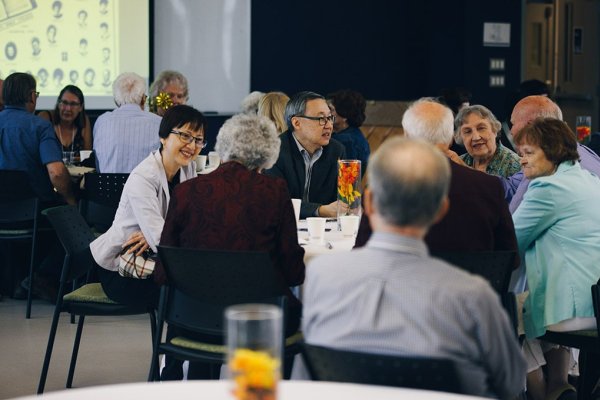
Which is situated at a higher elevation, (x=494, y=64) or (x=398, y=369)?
(x=494, y=64)

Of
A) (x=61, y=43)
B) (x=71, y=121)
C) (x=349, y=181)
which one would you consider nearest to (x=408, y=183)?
(x=349, y=181)

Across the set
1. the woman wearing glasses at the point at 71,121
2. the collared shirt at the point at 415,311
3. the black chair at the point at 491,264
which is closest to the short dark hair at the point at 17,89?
the woman wearing glasses at the point at 71,121

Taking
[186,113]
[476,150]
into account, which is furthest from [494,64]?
[186,113]

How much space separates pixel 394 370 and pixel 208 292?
1508mm

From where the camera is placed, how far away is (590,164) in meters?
4.99

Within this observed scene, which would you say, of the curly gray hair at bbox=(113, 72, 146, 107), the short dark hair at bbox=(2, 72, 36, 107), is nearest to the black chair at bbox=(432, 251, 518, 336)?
the curly gray hair at bbox=(113, 72, 146, 107)

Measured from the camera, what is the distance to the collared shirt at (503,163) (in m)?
5.39

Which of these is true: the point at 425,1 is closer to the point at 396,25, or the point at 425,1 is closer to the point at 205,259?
the point at 396,25

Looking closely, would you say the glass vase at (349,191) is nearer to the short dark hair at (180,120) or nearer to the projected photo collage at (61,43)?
the short dark hair at (180,120)

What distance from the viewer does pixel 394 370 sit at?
2223mm

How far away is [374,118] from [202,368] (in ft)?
25.5

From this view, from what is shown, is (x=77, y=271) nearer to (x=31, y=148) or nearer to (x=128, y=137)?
(x=128, y=137)

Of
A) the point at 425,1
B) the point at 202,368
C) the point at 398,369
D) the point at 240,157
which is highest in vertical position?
the point at 425,1

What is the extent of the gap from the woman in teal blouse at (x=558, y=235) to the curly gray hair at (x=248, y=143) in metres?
1.01
